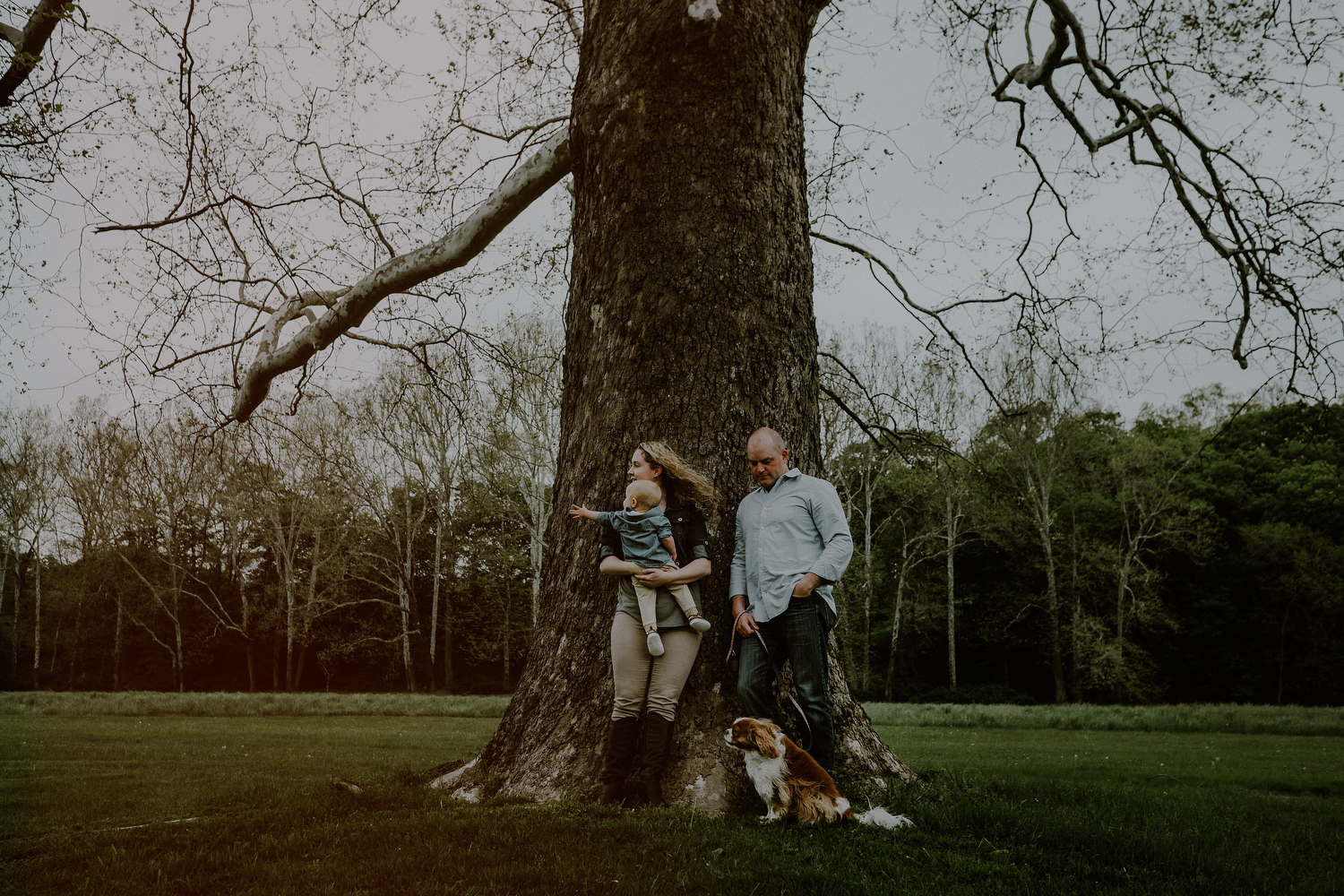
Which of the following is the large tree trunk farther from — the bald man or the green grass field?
the green grass field

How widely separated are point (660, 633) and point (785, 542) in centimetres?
91

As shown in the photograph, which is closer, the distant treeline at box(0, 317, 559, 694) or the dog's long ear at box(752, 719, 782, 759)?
the dog's long ear at box(752, 719, 782, 759)

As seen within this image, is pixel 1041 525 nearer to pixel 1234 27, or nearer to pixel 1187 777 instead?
pixel 1187 777

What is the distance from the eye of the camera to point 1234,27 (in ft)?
25.3

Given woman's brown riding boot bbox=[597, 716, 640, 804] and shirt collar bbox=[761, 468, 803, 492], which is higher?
shirt collar bbox=[761, 468, 803, 492]

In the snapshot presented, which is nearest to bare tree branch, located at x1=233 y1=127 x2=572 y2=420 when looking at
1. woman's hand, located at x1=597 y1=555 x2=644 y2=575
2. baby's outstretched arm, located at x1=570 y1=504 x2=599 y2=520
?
baby's outstretched arm, located at x1=570 y1=504 x2=599 y2=520

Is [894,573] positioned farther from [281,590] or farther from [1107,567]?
[281,590]

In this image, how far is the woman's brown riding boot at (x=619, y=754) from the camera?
462cm

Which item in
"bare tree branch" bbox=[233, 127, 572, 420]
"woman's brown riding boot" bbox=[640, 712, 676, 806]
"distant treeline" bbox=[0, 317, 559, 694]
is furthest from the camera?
"distant treeline" bbox=[0, 317, 559, 694]

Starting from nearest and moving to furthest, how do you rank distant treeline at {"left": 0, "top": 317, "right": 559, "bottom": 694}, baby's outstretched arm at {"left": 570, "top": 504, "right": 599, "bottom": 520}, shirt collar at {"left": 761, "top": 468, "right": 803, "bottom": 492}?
baby's outstretched arm at {"left": 570, "top": 504, "right": 599, "bottom": 520}, shirt collar at {"left": 761, "top": 468, "right": 803, "bottom": 492}, distant treeline at {"left": 0, "top": 317, "right": 559, "bottom": 694}

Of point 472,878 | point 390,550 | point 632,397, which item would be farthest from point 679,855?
point 390,550

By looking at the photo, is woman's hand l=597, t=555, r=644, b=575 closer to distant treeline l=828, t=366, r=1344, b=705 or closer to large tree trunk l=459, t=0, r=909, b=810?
large tree trunk l=459, t=0, r=909, b=810

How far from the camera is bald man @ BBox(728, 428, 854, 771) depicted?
4734 mm

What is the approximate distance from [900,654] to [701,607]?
110 feet
